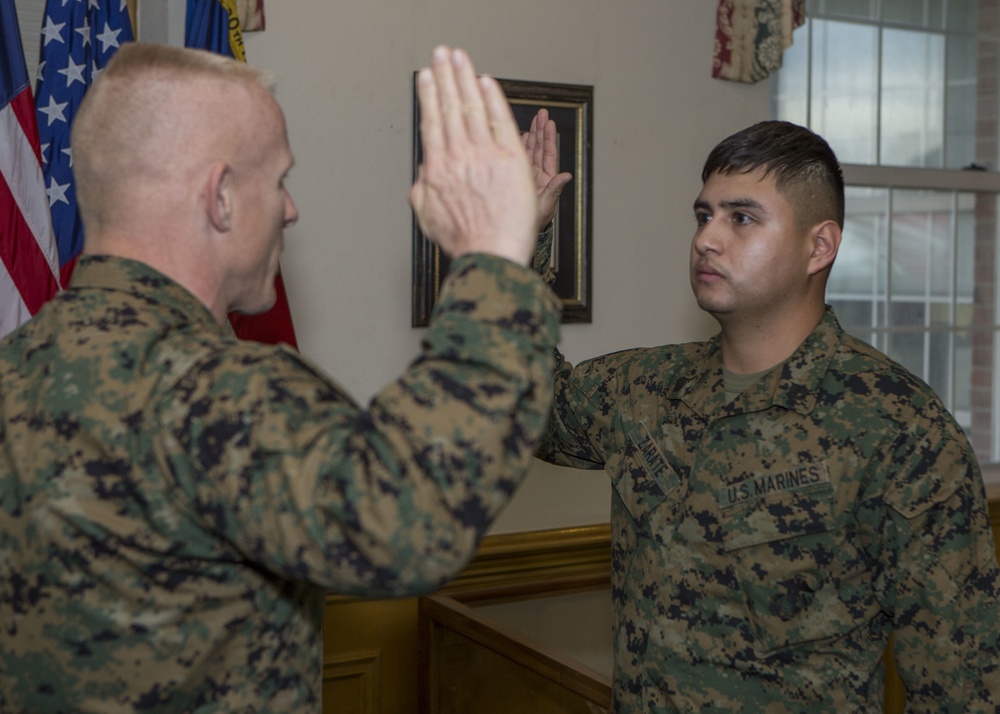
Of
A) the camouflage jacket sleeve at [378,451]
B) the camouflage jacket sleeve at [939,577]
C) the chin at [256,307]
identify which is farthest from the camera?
the camouflage jacket sleeve at [939,577]

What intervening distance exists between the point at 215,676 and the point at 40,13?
2079 millimetres

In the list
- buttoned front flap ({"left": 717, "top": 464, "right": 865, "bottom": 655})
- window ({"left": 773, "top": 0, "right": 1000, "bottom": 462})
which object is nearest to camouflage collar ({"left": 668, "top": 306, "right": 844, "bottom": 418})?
buttoned front flap ({"left": 717, "top": 464, "right": 865, "bottom": 655})

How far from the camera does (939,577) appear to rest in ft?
4.75

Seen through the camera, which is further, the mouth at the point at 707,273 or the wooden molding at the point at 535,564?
the wooden molding at the point at 535,564

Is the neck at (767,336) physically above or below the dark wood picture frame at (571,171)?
below

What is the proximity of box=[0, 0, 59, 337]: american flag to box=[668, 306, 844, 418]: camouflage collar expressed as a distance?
1.38 metres

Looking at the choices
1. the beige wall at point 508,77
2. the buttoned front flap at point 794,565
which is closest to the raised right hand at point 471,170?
the buttoned front flap at point 794,565

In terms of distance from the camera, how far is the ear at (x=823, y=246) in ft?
5.64

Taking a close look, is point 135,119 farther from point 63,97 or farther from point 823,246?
point 63,97

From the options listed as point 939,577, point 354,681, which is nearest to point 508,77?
point 354,681

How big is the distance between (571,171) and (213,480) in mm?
2175

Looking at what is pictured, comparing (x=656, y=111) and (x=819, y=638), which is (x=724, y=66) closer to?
(x=656, y=111)

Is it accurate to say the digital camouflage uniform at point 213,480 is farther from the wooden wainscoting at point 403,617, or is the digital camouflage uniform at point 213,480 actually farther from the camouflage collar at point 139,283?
the wooden wainscoting at point 403,617

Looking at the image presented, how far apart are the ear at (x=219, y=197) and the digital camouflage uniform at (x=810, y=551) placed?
3.08ft
